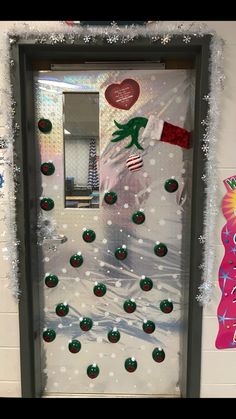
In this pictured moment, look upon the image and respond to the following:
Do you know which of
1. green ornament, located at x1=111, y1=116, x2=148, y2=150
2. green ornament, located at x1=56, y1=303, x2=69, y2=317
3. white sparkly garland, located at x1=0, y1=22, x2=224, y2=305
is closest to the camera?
white sparkly garland, located at x1=0, y1=22, x2=224, y2=305

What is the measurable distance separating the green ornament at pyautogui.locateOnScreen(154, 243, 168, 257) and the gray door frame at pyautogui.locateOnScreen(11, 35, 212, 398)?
17 cm

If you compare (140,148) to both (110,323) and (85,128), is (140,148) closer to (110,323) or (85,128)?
(85,128)

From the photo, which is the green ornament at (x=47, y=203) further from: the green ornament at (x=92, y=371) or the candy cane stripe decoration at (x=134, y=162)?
the green ornament at (x=92, y=371)

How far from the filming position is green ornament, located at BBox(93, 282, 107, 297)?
2.03 m

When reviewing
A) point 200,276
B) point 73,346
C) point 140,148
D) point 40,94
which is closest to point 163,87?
point 140,148

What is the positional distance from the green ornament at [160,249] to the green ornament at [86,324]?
1.77 feet

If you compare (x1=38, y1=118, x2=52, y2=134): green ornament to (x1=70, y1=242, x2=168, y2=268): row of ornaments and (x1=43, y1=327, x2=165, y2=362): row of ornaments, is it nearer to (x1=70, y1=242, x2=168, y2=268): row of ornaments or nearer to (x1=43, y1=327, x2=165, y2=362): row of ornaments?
(x1=70, y1=242, x2=168, y2=268): row of ornaments

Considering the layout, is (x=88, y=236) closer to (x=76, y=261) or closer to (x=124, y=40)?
(x=76, y=261)

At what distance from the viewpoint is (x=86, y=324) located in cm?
205

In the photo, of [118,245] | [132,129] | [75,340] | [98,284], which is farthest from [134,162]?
[75,340]

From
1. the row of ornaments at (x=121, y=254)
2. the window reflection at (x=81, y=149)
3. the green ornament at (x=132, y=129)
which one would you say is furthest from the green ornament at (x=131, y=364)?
the green ornament at (x=132, y=129)

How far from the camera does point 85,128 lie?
195cm

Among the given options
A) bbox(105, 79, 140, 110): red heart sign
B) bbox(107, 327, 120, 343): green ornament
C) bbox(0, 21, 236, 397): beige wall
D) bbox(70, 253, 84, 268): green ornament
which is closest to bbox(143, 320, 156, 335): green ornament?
bbox(107, 327, 120, 343): green ornament

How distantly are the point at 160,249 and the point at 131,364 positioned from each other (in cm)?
68
